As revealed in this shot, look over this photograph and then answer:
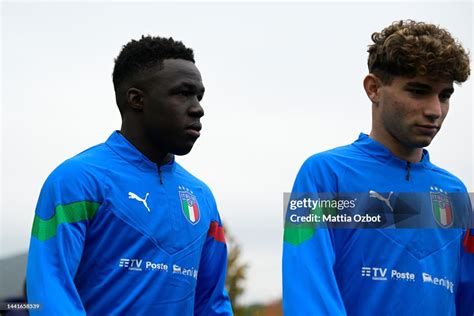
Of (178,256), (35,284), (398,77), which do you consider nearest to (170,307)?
(178,256)

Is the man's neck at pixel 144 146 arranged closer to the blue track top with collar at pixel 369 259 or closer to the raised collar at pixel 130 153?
the raised collar at pixel 130 153

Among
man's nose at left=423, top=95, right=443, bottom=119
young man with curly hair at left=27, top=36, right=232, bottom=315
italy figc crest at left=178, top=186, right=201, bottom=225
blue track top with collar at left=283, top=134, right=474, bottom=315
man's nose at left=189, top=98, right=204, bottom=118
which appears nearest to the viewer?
blue track top with collar at left=283, top=134, right=474, bottom=315

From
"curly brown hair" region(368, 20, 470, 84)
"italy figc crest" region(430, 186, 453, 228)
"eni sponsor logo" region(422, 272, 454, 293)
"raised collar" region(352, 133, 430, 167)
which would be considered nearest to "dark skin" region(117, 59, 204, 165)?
"raised collar" region(352, 133, 430, 167)

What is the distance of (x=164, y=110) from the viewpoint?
661 centimetres

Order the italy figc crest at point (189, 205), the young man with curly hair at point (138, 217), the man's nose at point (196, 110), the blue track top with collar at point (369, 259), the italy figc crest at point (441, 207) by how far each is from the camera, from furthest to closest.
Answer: the italy figc crest at point (189, 205) < the man's nose at point (196, 110) < the italy figc crest at point (441, 207) < the young man with curly hair at point (138, 217) < the blue track top with collar at point (369, 259)

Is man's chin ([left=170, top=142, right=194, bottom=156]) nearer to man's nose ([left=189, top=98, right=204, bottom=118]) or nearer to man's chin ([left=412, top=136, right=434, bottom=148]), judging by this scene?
man's nose ([left=189, top=98, right=204, bottom=118])

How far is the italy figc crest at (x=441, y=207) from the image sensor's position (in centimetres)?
625

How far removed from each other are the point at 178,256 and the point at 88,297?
621mm

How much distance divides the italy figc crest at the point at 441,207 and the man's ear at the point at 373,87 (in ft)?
2.18

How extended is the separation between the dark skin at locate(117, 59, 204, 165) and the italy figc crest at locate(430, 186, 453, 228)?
1.54 m

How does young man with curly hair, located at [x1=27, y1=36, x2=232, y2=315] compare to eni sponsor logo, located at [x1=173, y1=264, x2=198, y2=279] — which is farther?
eni sponsor logo, located at [x1=173, y1=264, x2=198, y2=279]

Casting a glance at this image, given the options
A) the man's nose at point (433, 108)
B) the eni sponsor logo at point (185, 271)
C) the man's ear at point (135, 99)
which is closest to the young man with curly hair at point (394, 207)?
the man's nose at point (433, 108)

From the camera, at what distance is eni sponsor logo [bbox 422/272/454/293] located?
5.96m

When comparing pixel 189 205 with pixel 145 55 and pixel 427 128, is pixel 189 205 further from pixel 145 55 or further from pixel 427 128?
pixel 427 128
